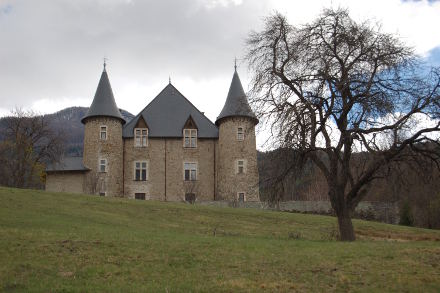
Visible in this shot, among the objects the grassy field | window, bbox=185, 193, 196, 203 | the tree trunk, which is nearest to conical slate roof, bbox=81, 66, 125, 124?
window, bbox=185, 193, 196, 203

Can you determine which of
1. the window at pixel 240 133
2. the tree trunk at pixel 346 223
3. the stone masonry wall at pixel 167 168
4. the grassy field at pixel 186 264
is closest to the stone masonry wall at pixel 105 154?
the stone masonry wall at pixel 167 168

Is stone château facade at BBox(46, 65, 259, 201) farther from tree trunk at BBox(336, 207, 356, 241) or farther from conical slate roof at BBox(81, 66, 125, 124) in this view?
tree trunk at BBox(336, 207, 356, 241)

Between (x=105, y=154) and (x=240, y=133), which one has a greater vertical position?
(x=240, y=133)

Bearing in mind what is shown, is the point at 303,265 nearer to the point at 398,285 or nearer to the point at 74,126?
the point at 398,285

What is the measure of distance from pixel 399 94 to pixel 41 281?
39.8 feet

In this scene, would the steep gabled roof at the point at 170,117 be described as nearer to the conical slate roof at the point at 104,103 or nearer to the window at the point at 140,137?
the window at the point at 140,137

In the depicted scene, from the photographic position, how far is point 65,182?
4116 cm

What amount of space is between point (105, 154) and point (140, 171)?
342cm

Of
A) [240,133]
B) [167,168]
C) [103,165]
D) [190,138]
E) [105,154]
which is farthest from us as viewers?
[190,138]

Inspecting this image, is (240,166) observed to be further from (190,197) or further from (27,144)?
(27,144)

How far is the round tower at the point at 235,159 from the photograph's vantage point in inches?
1574

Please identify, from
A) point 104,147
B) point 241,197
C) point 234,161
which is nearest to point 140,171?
point 104,147

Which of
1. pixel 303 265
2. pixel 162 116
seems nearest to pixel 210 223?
pixel 303 265

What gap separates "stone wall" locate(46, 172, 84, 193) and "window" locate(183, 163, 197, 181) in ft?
29.5
